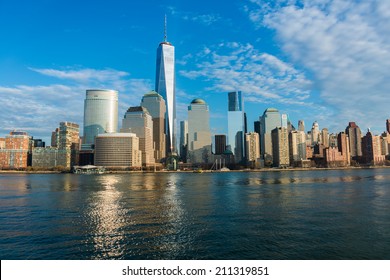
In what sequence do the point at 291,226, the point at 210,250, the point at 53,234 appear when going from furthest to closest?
1. the point at 291,226
2. the point at 53,234
3. the point at 210,250

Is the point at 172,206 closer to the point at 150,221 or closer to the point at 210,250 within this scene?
the point at 150,221

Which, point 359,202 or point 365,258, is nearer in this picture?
point 365,258

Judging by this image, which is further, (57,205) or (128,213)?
(57,205)

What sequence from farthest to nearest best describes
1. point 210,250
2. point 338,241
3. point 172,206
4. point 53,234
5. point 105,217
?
point 172,206 < point 105,217 < point 53,234 < point 338,241 < point 210,250

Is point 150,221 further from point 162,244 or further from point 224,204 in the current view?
point 224,204
